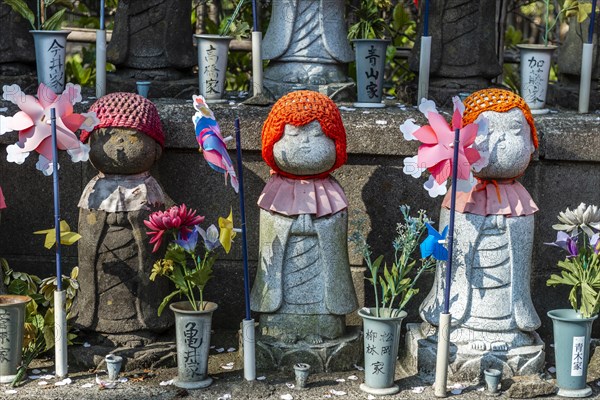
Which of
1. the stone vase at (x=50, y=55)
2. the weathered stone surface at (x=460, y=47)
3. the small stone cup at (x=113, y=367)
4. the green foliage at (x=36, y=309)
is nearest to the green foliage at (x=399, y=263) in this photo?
the weathered stone surface at (x=460, y=47)

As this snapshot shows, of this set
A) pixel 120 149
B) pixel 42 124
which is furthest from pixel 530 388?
pixel 42 124

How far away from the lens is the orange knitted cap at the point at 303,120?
17.3 ft

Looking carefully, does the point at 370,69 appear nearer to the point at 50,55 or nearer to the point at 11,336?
the point at 50,55

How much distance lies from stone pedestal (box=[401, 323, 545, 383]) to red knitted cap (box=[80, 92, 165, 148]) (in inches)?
63.2

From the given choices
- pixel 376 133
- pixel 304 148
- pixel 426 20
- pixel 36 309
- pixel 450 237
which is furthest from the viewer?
pixel 426 20

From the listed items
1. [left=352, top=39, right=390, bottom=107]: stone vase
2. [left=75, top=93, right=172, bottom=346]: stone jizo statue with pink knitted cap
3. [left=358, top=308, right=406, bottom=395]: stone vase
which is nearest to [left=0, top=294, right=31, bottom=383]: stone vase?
[left=75, top=93, right=172, bottom=346]: stone jizo statue with pink knitted cap

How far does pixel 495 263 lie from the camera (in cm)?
531

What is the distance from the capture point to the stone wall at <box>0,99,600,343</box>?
5777mm

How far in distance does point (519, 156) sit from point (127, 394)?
2.04m

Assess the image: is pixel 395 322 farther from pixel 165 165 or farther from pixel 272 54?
pixel 272 54

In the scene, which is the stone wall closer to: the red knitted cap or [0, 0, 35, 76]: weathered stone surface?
the red knitted cap

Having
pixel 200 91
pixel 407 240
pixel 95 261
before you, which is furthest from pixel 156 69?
pixel 407 240

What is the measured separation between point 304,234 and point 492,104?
104 centimetres

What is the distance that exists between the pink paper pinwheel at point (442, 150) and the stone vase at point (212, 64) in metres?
1.44
